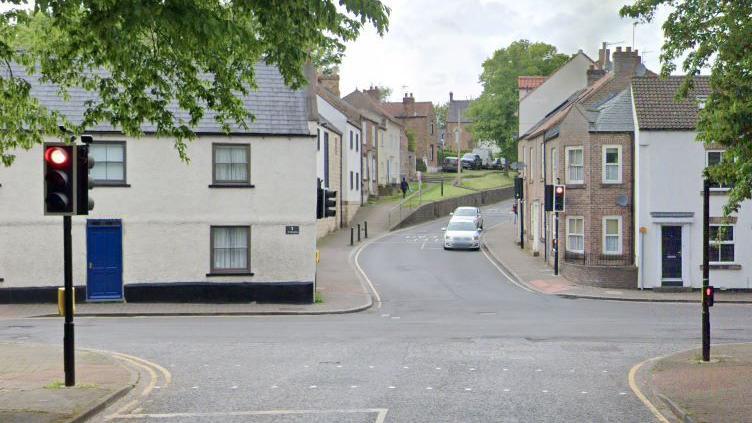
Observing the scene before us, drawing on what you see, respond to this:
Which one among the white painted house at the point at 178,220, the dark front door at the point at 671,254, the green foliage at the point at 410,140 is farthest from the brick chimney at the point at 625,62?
the green foliage at the point at 410,140

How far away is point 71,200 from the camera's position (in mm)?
12531

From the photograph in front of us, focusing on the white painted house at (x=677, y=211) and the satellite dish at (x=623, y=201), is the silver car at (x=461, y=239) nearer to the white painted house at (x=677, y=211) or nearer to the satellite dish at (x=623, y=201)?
the satellite dish at (x=623, y=201)

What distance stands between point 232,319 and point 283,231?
4.32 metres

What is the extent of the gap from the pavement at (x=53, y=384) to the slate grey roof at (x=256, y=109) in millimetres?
10867

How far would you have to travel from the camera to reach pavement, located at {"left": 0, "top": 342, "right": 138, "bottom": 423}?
11.2 meters

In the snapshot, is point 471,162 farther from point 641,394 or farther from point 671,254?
point 641,394

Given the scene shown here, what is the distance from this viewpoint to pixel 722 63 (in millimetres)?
15453

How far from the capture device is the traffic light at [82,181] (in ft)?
41.6

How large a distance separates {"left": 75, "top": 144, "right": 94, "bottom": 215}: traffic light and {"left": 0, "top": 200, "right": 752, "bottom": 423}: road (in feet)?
9.76

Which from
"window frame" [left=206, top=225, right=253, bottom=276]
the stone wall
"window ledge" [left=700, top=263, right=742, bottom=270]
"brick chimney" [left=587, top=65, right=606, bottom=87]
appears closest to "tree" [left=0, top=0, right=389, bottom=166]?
"window frame" [left=206, top=225, right=253, bottom=276]

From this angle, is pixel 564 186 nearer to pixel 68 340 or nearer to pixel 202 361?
pixel 202 361

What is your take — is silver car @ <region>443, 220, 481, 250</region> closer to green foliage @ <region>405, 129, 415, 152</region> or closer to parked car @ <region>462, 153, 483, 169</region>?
green foliage @ <region>405, 129, 415, 152</region>

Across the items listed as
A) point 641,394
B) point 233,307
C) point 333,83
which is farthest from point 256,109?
point 333,83

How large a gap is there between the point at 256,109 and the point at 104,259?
662 centimetres
